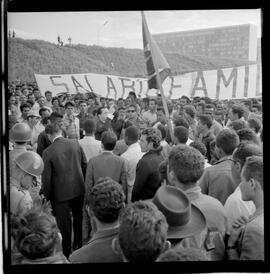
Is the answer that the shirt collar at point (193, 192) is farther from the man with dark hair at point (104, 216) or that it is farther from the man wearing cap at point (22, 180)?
the man wearing cap at point (22, 180)

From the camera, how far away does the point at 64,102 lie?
3.74 m

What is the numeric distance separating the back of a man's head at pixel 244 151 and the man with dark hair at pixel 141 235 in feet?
3.93

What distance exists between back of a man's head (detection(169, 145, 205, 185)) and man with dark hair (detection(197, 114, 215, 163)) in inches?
16.8

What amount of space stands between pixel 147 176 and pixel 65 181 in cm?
70

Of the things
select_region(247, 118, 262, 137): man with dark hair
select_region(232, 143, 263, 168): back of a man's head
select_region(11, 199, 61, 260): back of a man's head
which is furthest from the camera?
select_region(247, 118, 262, 137): man with dark hair

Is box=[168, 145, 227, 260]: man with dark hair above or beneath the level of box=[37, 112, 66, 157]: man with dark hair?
beneath

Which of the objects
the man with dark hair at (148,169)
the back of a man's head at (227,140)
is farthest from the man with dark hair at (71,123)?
the back of a man's head at (227,140)

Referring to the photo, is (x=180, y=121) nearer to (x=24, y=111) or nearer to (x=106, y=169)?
(x=106, y=169)

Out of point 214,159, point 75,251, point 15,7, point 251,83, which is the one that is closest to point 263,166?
point 214,159

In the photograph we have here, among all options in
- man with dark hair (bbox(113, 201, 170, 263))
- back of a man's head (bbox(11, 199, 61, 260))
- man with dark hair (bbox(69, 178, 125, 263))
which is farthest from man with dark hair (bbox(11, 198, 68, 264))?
man with dark hair (bbox(113, 201, 170, 263))

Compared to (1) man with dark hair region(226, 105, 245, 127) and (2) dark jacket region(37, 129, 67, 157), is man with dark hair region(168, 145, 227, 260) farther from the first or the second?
(2) dark jacket region(37, 129, 67, 157)

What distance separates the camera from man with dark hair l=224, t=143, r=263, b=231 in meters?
3.28

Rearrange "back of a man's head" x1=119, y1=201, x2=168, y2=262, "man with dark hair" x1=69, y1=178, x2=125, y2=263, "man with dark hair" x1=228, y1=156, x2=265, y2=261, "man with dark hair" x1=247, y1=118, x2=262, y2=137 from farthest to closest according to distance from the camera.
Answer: "man with dark hair" x1=247, y1=118, x2=262, y2=137, "man with dark hair" x1=228, y1=156, x2=265, y2=261, "man with dark hair" x1=69, y1=178, x2=125, y2=263, "back of a man's head" x1=119, y1=201, x2=168, y2=262

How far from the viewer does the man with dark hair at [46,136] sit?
3.70 metres
